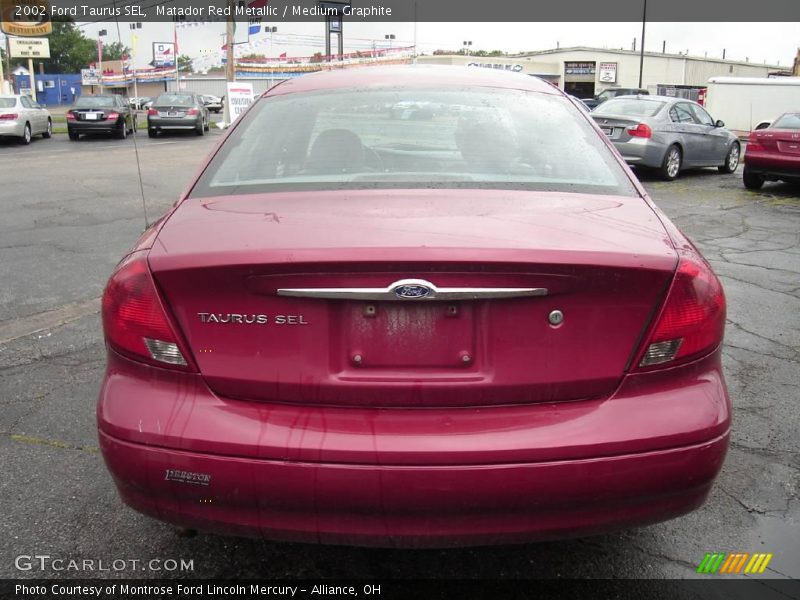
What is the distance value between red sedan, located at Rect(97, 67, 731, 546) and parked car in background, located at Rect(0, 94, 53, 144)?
74.4 ft

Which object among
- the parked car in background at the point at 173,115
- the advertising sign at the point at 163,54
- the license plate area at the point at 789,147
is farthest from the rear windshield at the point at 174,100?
the advertising sign at the point at 163,54

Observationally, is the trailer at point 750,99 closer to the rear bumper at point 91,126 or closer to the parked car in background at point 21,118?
the rear bumper at point 91,126

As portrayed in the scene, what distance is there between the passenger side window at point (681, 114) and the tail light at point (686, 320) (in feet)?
42.4

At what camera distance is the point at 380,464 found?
1910mm

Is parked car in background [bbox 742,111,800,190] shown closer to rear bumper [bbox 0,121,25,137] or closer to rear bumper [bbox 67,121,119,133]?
rear bumper [bbox 0,121,25,137]

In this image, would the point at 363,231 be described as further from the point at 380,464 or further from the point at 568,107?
the point at 568,107

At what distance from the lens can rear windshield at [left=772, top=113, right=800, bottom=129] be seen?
1231 cm

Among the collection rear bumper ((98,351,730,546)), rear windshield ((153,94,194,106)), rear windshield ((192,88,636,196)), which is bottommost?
rear bumper ((98,351,730,546))

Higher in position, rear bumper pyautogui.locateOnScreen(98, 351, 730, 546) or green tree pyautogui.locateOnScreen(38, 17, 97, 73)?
green tree pyautogui.locateOnScreen(38, 17, 97, 73)

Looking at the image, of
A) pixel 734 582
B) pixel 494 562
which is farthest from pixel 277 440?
pixel 734 582

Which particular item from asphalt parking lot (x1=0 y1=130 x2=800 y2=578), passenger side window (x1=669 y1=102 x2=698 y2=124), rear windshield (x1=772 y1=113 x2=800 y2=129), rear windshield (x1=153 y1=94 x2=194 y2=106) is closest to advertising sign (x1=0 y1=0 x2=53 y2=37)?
rear windshield (x1=153 y1=94 x2=194 y2=106)

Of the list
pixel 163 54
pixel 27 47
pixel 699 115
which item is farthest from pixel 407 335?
pixel 163 54

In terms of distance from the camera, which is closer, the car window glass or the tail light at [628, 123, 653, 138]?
the tail light at [628, 123, 653, 138]

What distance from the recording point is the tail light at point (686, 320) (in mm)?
2047
